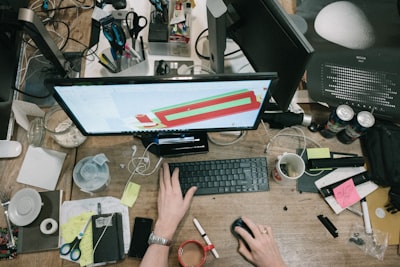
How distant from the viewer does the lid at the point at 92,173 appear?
3.47ft

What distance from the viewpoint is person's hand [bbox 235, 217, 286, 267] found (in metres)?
0.99

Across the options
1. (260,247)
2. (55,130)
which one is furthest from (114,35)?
(260,247)

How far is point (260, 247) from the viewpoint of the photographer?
100 cm

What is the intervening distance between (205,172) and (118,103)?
0.41 meters

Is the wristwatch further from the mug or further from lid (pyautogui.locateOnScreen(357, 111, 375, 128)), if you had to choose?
lid (pyautogui.locateOnScreen(357, 111, 375, 128))

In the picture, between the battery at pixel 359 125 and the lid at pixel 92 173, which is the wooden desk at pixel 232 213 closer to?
the lid at pixel 92 173

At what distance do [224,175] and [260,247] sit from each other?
0.26m

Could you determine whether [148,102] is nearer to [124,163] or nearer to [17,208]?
[124,163]

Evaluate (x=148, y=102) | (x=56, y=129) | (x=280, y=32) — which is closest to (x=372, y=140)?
(x=280, y=32)

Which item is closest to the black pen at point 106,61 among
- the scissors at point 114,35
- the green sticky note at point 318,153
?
the scissors at point 114,35

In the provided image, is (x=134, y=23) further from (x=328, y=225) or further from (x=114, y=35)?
(x=328, y=225)

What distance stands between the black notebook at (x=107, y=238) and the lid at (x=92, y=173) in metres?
0.10

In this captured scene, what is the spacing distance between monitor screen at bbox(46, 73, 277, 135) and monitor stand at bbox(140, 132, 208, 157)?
0.08m

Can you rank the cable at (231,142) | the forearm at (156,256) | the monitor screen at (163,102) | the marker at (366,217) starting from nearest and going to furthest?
the monitor screen at (163,102), the forearm at (156,256), the marker at (366,217), the cable at (231,142)
